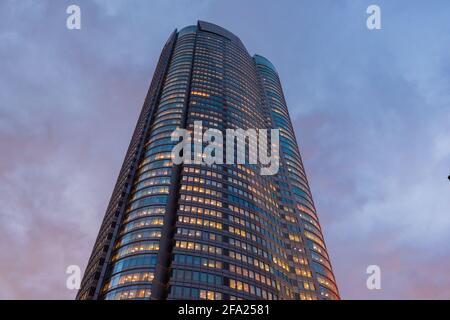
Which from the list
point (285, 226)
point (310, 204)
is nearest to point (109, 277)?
point (285, 226)

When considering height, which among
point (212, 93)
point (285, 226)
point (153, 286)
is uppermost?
point (212, 93)

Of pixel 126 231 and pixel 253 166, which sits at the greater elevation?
pixel 253 166

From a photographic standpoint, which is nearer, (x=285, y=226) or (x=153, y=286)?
Answer: (x=153, y=286)

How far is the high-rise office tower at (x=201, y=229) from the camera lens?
107 meters

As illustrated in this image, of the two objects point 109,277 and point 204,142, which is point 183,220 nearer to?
point 109,277

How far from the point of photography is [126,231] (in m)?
120

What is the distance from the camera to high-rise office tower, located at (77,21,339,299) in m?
107

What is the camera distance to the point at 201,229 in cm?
12106

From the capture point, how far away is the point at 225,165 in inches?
5965
